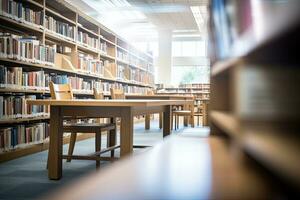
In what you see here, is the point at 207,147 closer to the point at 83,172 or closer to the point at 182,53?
the point at 83,172

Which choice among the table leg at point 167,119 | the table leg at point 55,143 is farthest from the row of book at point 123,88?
the table leg at point 55,143

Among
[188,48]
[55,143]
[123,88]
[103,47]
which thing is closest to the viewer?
[55,143]

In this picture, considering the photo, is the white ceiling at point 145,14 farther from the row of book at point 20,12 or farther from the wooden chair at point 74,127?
the wooden chair at point 74,127

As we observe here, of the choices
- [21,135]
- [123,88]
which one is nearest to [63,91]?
[21,135]

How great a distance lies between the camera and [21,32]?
4.40 m

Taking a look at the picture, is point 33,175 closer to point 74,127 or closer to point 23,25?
point 74,127

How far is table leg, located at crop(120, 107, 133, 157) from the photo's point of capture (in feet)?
7.82

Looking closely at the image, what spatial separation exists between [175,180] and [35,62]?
3.74 m

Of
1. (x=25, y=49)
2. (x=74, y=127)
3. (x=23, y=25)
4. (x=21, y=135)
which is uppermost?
(x=23, y=25)

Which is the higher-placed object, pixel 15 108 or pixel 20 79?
pixel 20 79

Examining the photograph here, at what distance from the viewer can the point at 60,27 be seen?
4.88 m

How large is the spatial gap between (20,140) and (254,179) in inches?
136

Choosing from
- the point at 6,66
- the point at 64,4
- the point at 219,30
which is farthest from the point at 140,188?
the point at 64,4

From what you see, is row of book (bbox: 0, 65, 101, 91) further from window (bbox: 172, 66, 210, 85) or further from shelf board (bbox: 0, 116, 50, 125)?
window (bbox: 172, 66, 210, 85)
